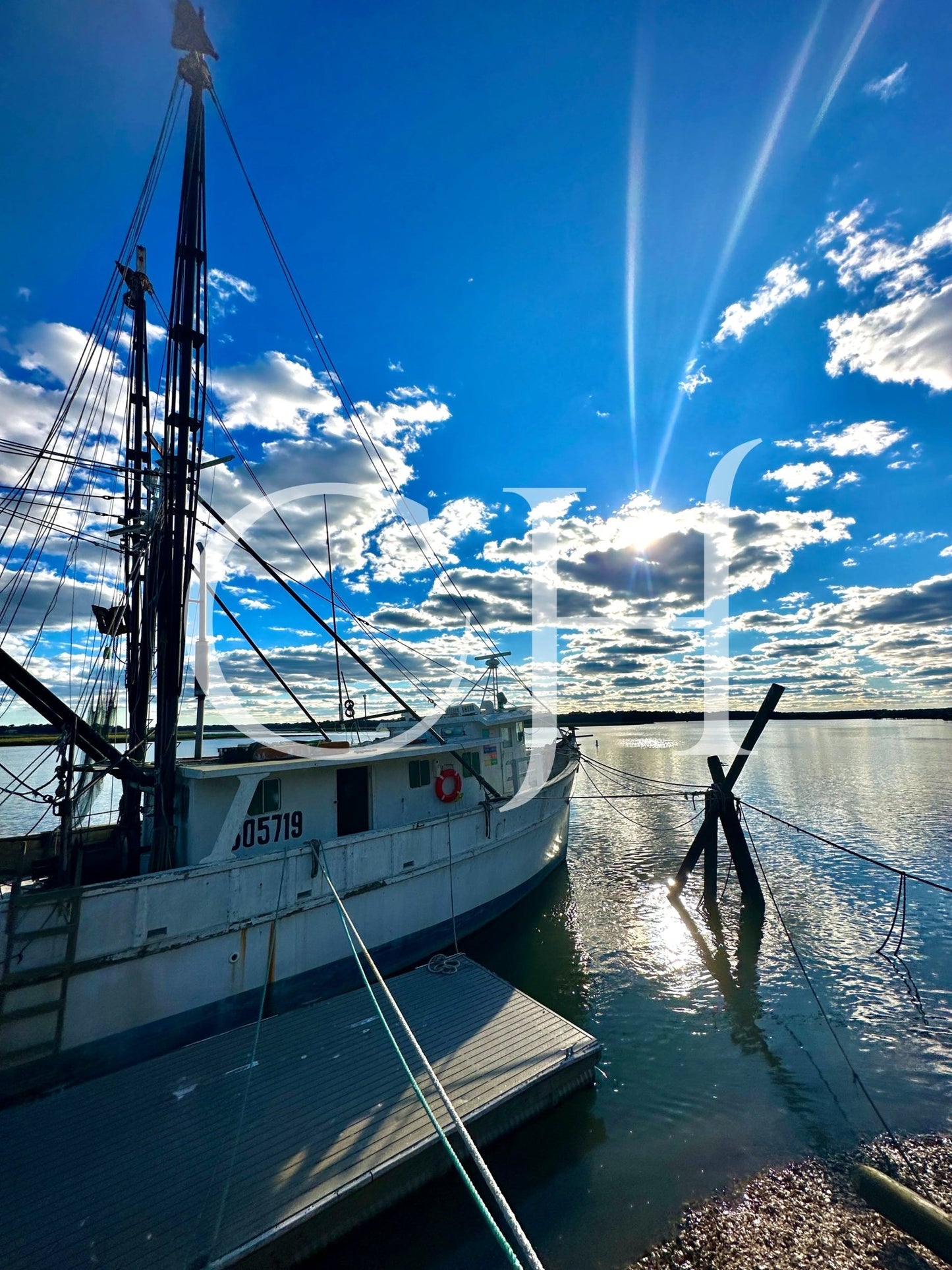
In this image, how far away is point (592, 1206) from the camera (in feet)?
23.0

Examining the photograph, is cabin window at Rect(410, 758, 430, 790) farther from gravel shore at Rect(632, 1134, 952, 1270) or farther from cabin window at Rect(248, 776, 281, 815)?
gravel shore at Rect(632, 1134, 952, 1270)

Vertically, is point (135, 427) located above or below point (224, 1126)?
above

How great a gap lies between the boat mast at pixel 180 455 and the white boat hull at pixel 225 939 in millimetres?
1640

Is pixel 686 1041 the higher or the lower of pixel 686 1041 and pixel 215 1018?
the lower

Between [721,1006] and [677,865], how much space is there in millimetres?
11366

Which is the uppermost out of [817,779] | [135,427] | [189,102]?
[189,102]

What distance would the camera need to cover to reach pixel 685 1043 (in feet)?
35.0

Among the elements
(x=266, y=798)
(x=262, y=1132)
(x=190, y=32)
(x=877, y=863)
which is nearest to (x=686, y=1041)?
(x=877, y=863)

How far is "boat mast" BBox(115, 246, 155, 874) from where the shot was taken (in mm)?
12273

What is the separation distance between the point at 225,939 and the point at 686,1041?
9.16 metres

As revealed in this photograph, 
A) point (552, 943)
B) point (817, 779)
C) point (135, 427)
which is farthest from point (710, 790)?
point (817, 779)

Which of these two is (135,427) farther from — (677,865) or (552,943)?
(677,865)

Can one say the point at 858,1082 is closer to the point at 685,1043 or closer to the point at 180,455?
the point at 685,1043

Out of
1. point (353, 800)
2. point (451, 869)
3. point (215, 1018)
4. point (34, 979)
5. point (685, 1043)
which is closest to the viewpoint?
point (34, 979)
